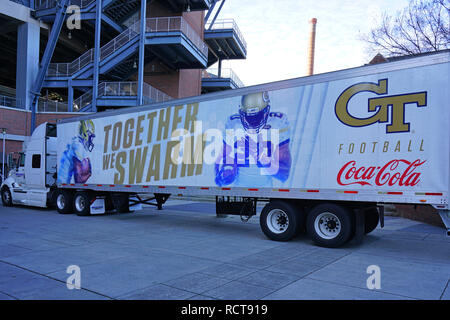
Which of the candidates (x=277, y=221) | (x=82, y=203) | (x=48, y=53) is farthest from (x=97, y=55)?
(x=277, y=221)

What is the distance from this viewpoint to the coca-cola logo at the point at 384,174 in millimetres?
7465

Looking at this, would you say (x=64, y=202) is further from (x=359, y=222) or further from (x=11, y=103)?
(x=11, y=103)

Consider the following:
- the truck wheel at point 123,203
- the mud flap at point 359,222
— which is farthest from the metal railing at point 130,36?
the mud flap at point 359,222

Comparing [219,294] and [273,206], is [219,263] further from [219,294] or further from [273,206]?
[273,206]

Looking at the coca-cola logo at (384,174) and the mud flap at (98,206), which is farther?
the mud flap at (98,206)

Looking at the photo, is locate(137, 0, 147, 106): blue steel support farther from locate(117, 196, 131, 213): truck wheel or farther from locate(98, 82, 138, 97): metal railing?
locate(117, 196, 131, 213): truck wheel

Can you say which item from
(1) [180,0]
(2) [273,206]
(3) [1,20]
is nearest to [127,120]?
(2) [273,206]

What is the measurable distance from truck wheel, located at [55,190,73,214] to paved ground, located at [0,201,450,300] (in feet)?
11.1

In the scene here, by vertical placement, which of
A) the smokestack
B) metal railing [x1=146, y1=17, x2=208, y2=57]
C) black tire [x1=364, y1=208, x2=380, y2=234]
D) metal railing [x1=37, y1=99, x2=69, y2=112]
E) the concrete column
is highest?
the smokestack

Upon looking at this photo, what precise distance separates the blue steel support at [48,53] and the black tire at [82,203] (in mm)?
16961

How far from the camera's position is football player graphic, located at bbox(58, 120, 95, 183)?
14477mm

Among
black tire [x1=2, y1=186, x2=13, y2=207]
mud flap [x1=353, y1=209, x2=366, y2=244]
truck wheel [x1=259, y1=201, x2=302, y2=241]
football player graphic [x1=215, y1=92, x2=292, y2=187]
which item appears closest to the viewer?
mud flap [x1=353, y1=209, x2=366, y2=244]

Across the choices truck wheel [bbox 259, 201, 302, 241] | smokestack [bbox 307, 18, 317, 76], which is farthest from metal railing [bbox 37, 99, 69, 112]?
smokestack [bbox 307, 18, 317, 76]

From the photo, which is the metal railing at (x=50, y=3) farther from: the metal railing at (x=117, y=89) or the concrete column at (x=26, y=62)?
the metal railing at (x=117, y=89)
